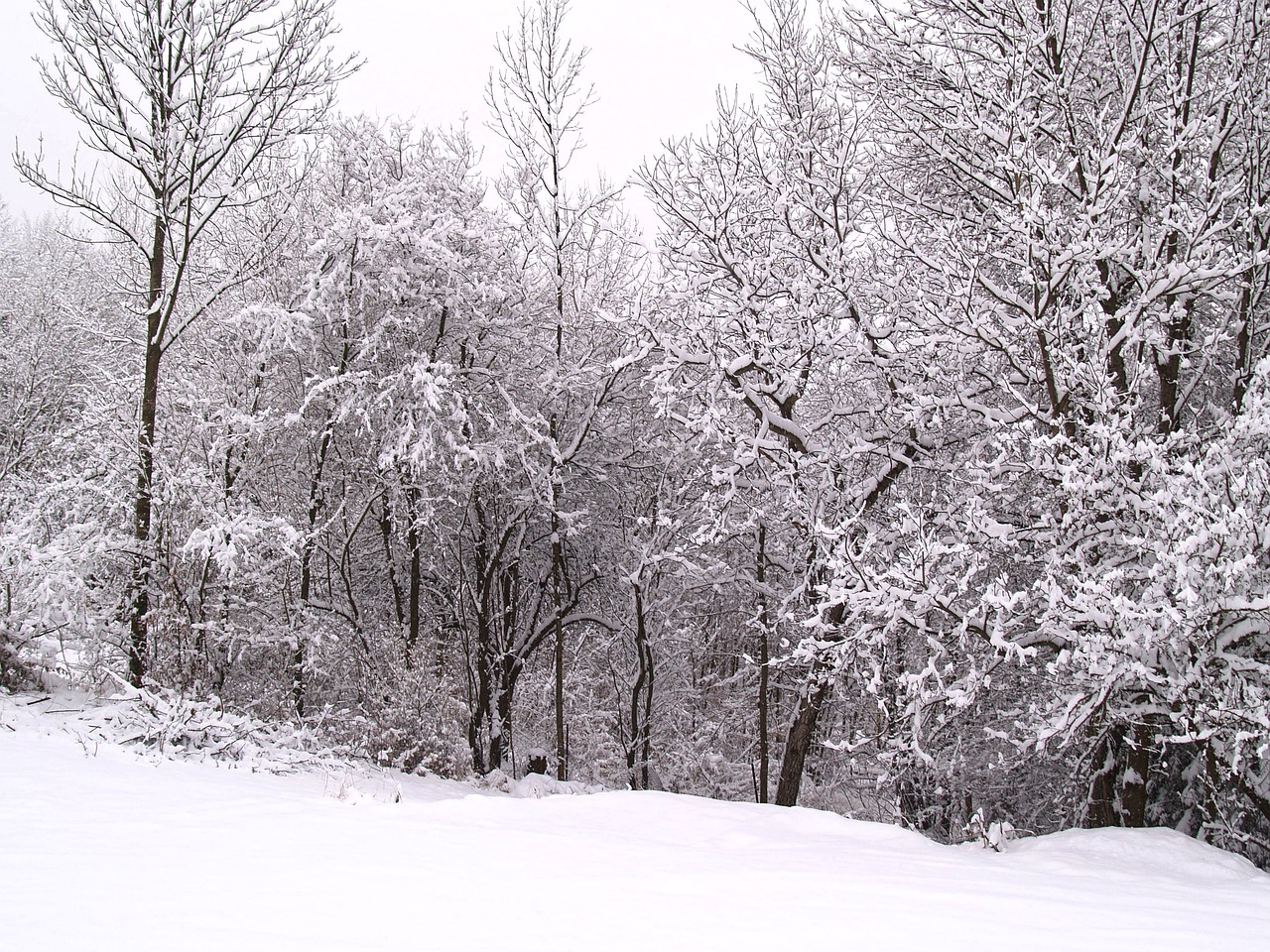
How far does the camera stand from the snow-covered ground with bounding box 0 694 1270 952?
102 inches

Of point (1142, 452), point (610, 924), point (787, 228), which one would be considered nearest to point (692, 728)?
point (787, 228)

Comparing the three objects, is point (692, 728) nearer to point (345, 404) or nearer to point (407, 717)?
point (407, 717)

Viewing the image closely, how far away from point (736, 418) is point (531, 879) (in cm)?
698

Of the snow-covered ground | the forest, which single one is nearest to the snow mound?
the forest

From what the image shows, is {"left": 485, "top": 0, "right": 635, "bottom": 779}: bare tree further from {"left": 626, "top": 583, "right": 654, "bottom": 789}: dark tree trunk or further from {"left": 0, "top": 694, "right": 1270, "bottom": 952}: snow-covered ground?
{"left": 0, "top": 694, "right": 1270, "bottom": 952}: snow-covered ground

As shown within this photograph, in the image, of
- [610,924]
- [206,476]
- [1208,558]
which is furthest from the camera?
[206,476]

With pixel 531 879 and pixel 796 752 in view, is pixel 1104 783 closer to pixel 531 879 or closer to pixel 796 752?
pixel 796 752

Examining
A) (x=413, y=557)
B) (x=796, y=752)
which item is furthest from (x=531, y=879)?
(x=413, y=557)

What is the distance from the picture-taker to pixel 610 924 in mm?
2738

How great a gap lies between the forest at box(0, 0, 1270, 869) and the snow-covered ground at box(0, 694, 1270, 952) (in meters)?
1.30

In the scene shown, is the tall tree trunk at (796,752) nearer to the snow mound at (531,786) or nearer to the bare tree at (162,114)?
the snow mound at (531,786)

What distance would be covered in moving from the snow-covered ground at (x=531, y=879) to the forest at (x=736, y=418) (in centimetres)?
130

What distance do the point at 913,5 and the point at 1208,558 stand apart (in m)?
6.17

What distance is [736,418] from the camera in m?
9.58
